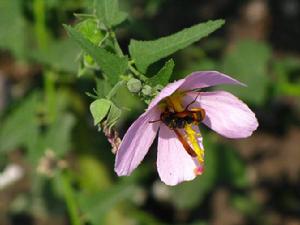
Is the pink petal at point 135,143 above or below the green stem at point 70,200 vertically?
above

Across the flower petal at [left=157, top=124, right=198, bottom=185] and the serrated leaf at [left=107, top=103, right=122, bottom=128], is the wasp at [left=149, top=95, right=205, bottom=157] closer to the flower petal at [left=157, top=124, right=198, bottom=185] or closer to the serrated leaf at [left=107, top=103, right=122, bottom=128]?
the flower petal at [left=157, top=124, right=198, bottom=185]

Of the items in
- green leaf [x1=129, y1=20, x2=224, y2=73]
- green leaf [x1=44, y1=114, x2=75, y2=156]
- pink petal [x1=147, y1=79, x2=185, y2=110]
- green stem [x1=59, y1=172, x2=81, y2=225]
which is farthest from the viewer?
green leaf [x1=44, y1=114, x2=75, y2=156]

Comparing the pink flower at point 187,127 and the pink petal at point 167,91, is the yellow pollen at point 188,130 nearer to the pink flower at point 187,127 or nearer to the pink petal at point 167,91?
the pink flower at point 187,127

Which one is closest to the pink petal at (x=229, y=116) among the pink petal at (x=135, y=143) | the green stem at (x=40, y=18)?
the pink petal at (x=135, y=143)

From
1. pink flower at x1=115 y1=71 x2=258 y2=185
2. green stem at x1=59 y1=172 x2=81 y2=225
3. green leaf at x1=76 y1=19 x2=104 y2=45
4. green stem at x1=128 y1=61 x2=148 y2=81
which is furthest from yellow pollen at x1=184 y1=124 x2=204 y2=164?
green stem at x1=59 y1=172 x2=81 y2=225

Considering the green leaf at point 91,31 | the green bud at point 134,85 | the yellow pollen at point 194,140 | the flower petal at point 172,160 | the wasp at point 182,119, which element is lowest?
the flower petal at point 172,160

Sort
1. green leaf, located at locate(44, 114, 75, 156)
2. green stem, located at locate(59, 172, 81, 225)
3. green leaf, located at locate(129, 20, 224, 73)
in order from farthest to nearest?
1. green leaf, located at locate(44, 114, 75, 156)
2. green stem, located at locate(59, 172, 81, 225)
3. green leaf, located at locate(129, 20, 224, 73)

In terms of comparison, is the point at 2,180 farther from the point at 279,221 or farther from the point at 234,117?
the point at 234,117
